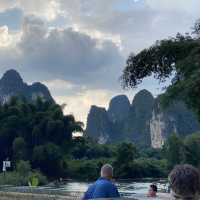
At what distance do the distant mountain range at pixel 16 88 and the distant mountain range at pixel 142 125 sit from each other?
13128mm

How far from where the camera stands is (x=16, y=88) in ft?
415

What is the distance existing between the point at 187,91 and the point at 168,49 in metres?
2.77

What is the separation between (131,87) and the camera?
21219mm

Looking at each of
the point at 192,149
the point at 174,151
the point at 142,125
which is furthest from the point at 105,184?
the point at 142,125

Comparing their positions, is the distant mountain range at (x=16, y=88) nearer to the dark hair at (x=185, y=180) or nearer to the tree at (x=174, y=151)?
the tree at (x=174, y=151)

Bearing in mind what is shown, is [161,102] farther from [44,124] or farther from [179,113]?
[179,113]

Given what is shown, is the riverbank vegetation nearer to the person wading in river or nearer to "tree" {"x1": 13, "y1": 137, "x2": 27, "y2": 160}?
"tree" {"x1": 13, "y1": 137, "x2": 27, "y2": 160}

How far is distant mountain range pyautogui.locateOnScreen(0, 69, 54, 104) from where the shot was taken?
12506 cm

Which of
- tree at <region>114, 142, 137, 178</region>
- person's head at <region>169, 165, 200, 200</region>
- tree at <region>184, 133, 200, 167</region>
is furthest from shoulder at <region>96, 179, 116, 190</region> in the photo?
tree at <region>114, 142, 137, 178</region>

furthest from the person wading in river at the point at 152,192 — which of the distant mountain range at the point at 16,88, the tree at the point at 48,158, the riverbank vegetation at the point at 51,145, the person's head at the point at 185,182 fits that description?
the distant mountain range at the point at 16,88

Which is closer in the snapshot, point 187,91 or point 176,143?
point 187,91

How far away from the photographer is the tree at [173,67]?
18.0m

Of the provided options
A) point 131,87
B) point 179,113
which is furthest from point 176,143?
point 179,113

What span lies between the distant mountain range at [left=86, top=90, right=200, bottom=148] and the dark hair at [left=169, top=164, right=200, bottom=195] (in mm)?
120213
